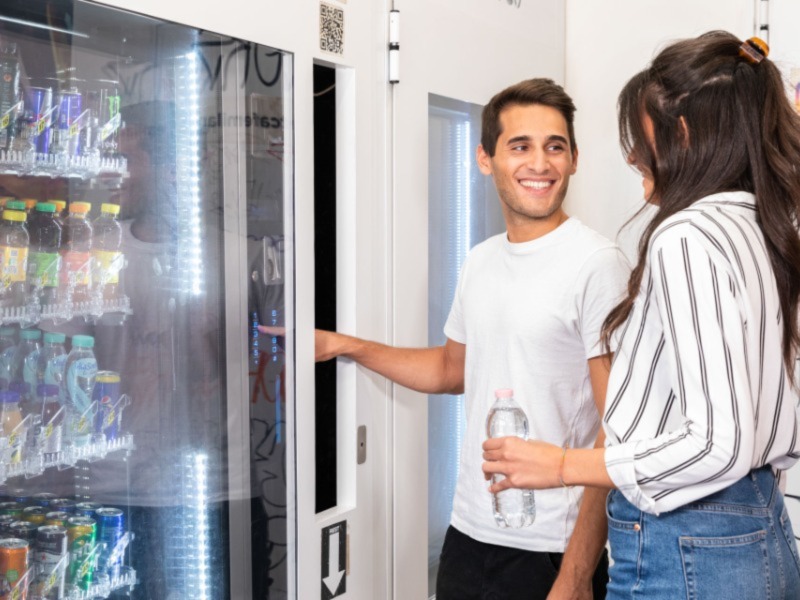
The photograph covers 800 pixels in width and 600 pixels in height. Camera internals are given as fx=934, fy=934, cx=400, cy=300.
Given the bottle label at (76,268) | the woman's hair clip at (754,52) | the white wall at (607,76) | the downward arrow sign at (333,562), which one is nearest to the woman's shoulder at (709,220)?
the woman's hair clip at (754,52)

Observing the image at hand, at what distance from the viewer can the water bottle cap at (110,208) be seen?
1704mm

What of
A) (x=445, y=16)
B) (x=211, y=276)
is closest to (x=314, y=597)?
(x=211, y=276)

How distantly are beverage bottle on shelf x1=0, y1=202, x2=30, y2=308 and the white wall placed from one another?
2036 mm

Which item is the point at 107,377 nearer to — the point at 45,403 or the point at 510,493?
the point at 45,403

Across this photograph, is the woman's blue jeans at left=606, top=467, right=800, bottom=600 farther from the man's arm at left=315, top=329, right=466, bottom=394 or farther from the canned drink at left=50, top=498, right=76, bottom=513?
the canned drink at left=50, top=498, right=76, bottom=513

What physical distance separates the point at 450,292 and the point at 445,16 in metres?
0.76

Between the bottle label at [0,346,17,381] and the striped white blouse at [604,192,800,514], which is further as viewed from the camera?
the bottle label at [0,346,17,381]

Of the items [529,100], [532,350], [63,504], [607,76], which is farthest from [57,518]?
[607,76]

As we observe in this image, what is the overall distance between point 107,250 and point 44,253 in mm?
115

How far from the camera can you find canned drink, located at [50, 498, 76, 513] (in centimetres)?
171

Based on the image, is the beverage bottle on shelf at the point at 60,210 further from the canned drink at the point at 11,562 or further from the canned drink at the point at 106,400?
the canned drink at the point at 11,562

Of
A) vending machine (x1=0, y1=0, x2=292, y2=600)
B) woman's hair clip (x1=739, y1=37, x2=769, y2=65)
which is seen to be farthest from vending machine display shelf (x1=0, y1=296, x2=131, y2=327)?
woman's hair clip (x1=739, y1=37, x2=769, y2=65)

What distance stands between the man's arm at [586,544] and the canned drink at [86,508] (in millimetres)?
914

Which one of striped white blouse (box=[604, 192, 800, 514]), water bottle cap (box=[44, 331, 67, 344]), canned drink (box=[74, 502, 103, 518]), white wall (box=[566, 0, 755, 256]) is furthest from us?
white wall (box=[566, 0, 755, 256])
